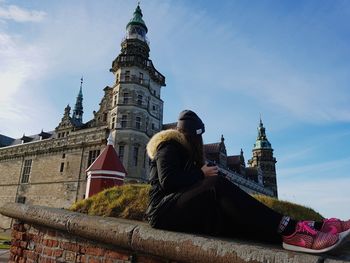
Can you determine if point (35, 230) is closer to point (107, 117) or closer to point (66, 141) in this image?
point (107, 117)

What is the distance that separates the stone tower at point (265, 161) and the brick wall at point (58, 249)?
65882 mm

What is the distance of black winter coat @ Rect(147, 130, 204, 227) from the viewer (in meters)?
2.71

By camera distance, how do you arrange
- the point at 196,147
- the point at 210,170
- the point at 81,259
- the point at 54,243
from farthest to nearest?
1. the point at 54,243
2. the point at 81,259
3. the point at 196,147
4. the point at 210,170

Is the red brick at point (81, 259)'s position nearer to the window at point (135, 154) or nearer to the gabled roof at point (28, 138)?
the window at point (135, 154)

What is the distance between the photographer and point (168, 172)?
2723 mm

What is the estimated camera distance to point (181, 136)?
9.75ft

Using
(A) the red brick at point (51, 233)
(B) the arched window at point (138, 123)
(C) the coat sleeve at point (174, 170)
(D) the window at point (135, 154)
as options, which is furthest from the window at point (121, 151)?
(C) the coat sleeve at point (174, 170)

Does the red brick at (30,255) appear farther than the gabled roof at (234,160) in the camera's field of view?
No

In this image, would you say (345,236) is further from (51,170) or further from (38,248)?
(51,170)

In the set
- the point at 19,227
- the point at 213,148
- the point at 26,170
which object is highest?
the point at 213,148

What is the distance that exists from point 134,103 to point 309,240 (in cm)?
2835

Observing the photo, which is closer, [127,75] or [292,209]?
[292,209]

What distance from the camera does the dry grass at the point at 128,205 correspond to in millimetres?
8477

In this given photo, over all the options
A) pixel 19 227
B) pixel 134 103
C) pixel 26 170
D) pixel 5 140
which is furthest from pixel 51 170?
pixel 19 227
